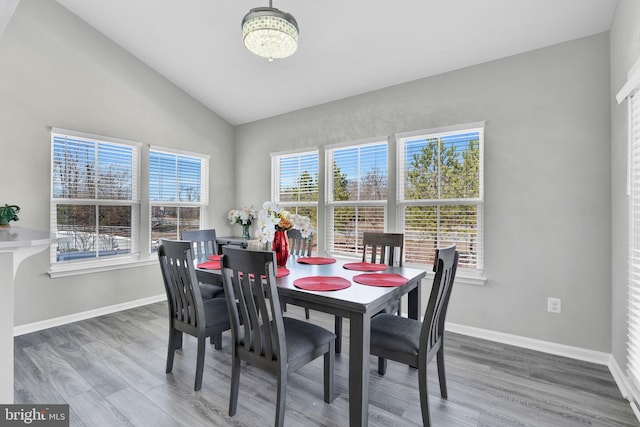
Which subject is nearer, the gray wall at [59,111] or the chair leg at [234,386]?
the chair leg at [234,386]

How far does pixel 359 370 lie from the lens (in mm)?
1629

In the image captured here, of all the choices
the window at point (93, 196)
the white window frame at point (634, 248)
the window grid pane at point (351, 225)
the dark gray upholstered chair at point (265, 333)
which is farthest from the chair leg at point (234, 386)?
the window at point (93, 196)

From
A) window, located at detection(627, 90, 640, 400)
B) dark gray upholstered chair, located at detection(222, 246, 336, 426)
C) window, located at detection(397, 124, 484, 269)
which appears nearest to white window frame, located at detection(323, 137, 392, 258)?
window, located at detection(397, 124, 484, 269)

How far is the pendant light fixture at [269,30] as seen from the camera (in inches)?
80.7

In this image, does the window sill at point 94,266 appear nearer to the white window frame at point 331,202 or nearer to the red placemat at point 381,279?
the white window frame at point 331,202

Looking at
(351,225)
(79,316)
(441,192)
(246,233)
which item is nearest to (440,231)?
(441,192)

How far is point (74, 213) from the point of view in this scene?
138 inches

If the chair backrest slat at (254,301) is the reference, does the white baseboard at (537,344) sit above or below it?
below

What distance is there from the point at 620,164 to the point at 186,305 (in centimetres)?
332

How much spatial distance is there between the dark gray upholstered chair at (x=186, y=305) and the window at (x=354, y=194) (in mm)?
1962

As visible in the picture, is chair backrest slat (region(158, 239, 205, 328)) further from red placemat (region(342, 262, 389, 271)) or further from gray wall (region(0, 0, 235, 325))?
gray wall (region(0, 0, 235, 325))

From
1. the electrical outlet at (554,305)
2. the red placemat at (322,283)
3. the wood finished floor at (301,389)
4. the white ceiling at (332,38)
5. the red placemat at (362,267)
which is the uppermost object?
the white ceiling at (332,38)

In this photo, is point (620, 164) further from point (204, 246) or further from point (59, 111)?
point (59, 111)

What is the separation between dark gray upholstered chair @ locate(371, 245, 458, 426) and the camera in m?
1.73
